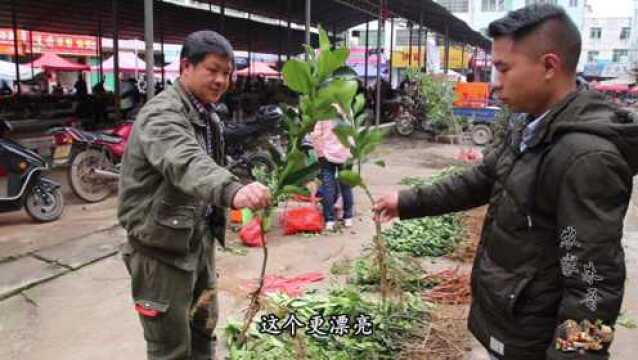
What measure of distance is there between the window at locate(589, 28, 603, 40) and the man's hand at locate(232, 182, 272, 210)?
68.5 metres

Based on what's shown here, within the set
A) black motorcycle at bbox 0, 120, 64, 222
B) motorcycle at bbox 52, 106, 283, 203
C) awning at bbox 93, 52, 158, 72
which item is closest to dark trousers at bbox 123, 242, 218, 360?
black motorcycle at bbox 0, 120, 64, 222

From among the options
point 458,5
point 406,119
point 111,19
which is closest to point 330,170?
point 406,119

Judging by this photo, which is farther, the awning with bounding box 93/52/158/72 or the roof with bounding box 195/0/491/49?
the awning with bounding box 93/52/158/72

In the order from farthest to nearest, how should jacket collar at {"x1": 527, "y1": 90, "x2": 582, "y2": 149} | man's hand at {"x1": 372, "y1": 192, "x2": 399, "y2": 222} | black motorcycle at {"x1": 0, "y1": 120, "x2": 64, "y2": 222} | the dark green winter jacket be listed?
black motorcycle at {"x1": 0, "y1": 120, "x2": 64, "y2": 222} → man's hand at {"x1": 372, "y1": 192, "x2": 399, "y2": 222} → jacket collar at {"x1": 527, "y1": 90, "x2": 582, "y2": 149} → the dark green winter jacket

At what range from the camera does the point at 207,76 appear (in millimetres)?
2312

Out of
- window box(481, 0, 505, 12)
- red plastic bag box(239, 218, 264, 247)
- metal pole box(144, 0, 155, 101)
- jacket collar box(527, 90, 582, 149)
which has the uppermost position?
window box(481, 0, 505, 12)

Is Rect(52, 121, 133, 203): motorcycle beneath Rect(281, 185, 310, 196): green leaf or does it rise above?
beneath

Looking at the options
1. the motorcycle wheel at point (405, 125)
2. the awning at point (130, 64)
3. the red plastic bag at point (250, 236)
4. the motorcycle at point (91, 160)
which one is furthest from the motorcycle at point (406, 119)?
the awning at point (130, 64)

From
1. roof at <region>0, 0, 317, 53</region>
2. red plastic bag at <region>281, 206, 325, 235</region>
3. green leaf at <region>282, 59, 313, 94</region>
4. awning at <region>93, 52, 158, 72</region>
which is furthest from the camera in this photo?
awning at <region>93, 52, 158, 72</region>

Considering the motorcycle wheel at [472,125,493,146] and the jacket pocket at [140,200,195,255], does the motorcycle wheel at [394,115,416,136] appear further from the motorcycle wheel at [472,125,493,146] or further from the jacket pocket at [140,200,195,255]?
the jacket pocket at [140,200,195,255]

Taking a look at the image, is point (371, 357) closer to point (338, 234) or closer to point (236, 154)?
point (338, 234)

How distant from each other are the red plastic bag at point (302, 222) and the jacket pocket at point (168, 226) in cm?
402

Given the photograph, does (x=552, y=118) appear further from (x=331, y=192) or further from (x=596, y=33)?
(x=596, y=33)

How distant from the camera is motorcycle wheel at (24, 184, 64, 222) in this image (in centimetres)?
632
